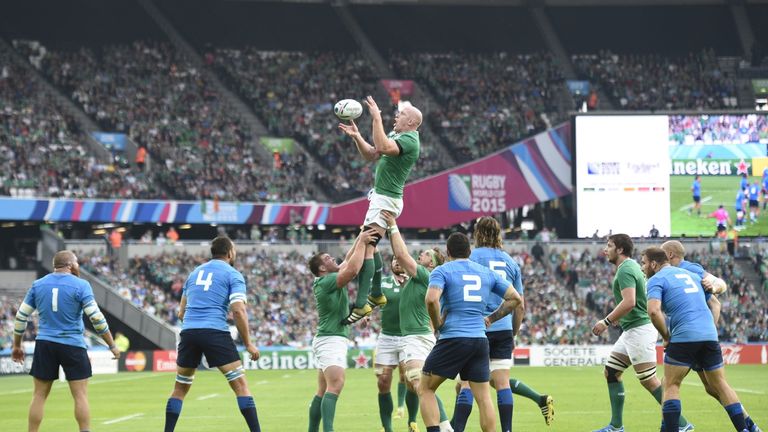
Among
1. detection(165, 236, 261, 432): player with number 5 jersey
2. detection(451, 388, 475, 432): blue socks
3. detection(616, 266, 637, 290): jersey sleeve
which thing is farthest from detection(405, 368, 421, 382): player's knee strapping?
detection(616, 266, 637, 290): jersey sleeve

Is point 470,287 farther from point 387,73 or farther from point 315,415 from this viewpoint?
point 387,73

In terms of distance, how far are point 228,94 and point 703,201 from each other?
26.8 metres

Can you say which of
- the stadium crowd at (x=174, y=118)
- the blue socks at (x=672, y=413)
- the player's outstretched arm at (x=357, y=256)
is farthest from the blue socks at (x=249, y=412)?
the stadium crowd at (x=174, y=118)

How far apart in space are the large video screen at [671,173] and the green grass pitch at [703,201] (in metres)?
0.05

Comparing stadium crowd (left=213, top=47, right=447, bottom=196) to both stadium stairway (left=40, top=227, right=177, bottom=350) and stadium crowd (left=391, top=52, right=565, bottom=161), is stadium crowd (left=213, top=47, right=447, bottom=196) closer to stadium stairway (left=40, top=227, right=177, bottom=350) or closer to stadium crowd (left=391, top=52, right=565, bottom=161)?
stadium crowd (left=391, top=52, right=565, bottom=161)

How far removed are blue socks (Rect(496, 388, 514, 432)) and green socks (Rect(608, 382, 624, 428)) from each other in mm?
2501

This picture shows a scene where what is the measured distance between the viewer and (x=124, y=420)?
2131 cm

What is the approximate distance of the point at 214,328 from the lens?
14336 millimetres

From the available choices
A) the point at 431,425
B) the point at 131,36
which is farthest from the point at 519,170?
the point at 431,425

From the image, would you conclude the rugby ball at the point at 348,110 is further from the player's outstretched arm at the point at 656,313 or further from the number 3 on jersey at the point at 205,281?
the player's outstretched arm at the point at 656,313

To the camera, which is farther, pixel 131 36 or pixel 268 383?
pixel 131 36

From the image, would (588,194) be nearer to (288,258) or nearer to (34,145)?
(288,258)

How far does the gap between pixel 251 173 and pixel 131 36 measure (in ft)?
43.8

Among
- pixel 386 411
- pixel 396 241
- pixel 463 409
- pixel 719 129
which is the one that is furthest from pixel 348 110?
pixel 719 129
